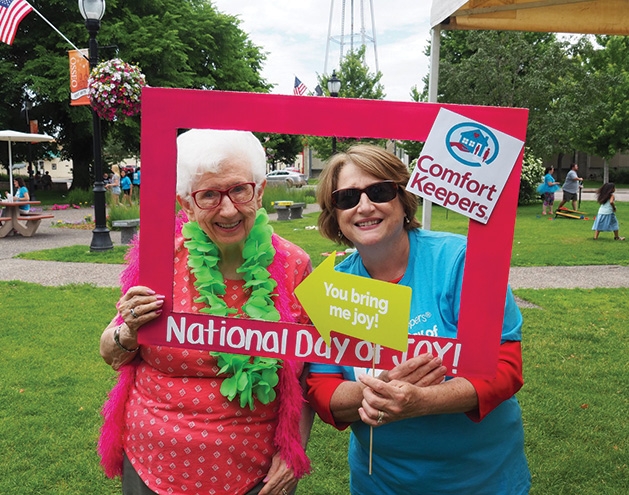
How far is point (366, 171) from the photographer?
1594 mm

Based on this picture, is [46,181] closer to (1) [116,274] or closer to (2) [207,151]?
(1) [116,274]

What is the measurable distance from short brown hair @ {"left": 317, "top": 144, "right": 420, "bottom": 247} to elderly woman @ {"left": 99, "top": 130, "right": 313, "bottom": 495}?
0.21 meters

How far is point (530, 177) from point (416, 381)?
849 inches

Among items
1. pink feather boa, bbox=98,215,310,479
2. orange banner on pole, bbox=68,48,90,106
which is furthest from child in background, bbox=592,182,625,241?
pink feather boa, bbox=98,215,310,479

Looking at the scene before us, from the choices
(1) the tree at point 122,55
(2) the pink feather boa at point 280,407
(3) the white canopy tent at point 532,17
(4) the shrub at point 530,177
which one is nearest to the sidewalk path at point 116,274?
(3) the white canopy tent at point 532,17

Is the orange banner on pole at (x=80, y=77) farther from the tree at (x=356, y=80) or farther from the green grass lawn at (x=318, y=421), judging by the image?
the tree at (x=356, y=80)

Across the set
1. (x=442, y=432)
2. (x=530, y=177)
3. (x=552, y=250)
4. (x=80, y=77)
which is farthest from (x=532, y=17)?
(x=530, y=177)

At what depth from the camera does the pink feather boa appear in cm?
177

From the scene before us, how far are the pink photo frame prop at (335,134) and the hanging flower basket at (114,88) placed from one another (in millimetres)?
8519

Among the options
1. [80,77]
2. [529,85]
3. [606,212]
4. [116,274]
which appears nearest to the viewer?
[116,274]

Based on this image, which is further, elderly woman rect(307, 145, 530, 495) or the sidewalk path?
the sidewalk path

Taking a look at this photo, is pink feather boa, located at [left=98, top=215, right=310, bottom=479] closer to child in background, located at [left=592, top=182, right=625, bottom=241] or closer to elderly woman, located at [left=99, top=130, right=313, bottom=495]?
elderly woman, located at [left=99, top=130, right=313, bottom=495]

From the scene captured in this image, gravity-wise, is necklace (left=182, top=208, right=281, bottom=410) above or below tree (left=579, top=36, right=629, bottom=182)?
→ below

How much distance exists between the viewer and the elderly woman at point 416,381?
5.06 feet
